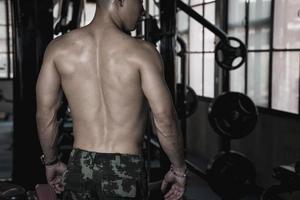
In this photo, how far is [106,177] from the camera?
4.42 feet

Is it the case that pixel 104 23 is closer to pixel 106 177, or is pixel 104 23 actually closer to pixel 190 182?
pixel 106 177

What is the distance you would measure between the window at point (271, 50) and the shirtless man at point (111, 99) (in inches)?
72.7

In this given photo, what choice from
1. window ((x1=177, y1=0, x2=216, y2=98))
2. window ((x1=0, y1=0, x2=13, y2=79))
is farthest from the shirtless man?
window ((x1=0, y1=0, x2=13, y2=79))

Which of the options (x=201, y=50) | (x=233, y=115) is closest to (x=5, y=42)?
(x=201, y=50)

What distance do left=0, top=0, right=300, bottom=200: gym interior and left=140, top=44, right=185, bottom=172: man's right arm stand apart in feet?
0.92

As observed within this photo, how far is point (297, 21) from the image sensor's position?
9.50 ft

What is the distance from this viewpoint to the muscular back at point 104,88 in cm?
132

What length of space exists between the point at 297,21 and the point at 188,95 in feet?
4.03

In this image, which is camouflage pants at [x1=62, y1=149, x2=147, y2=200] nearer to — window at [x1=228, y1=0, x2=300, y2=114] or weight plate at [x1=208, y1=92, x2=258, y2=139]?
weight plate at [x1=208, y1=92, x2=258, y2=139]

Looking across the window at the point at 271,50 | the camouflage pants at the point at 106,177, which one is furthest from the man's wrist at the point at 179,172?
the window at the point at 271,50

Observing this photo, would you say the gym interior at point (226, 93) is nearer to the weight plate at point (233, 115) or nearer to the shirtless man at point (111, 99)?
the weight plate at point (233, 115)

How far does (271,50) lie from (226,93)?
0.65m

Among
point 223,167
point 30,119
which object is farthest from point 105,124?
point 223,167

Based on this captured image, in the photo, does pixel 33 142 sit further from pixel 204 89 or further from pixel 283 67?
pixel 204 89
